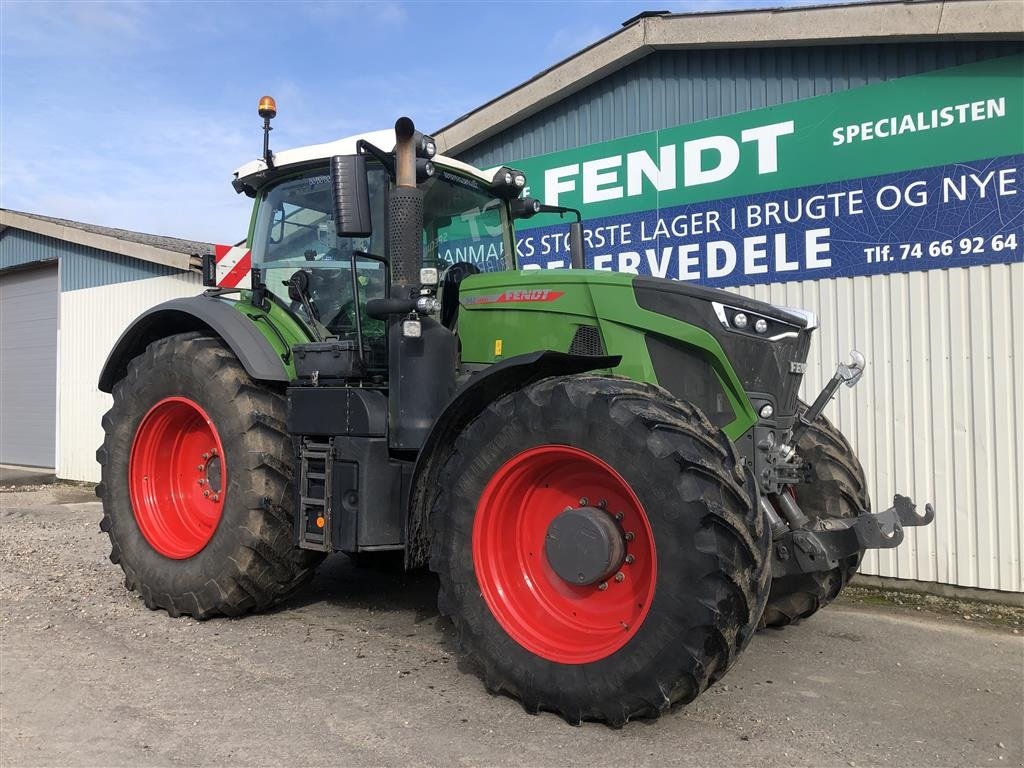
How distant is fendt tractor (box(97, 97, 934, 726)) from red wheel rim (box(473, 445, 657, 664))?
0.03ft

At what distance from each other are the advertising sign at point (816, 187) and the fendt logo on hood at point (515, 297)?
10.6ft

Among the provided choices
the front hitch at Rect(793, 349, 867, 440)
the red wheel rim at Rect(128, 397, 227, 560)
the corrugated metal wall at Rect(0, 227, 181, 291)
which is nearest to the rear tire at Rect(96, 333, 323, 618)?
the red wheel rim at Rect(128, 397, 227, 560)

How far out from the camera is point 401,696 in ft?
12.1

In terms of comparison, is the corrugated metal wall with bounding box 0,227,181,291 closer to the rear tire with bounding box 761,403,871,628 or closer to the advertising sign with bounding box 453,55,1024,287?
the advertising sign with bounding box 453,55,1024,287

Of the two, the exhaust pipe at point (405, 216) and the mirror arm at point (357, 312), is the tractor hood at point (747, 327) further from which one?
the mirror arm at point (357, 312)

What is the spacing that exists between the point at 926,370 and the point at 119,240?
36.6ft

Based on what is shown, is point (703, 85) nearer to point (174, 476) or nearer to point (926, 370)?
point (926, 370)

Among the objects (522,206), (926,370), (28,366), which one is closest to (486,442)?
(522,206)

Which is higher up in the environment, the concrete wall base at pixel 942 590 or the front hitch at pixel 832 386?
the front hitch at pixel 832 386

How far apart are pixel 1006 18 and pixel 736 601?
4.60 m

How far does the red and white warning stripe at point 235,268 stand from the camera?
5.35 metres

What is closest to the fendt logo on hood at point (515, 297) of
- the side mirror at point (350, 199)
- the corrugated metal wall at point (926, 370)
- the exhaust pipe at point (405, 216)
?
the exhaust pipe at point (405, 216)

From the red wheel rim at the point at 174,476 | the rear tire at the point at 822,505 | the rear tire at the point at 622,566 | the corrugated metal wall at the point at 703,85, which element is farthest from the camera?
the corrugated metal wall at the point at 703,85

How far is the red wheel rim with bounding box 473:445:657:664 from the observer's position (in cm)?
341
